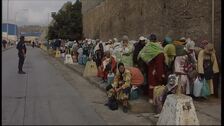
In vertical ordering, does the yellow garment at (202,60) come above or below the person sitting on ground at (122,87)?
above

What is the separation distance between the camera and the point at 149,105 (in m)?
10.9

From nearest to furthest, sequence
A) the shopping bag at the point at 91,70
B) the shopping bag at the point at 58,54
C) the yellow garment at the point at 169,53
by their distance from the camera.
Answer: the yellow garment at the point at 169,53, the shopping bag at the point at 91,70, the shopping bag at the point at 58,54

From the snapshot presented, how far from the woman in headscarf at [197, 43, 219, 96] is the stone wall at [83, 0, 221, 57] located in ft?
1.91

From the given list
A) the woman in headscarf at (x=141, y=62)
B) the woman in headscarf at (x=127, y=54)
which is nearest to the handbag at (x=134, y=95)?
the woman in headscarf at (x=141, y=62)

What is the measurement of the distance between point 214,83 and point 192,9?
3501mm

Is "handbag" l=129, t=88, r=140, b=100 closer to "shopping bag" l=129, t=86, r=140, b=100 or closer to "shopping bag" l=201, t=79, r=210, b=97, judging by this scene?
"shopping bag" l=129, t=86, r=140, b=100

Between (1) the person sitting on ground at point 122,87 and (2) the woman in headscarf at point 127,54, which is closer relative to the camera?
(1) the person sitting on ground at point 122,87

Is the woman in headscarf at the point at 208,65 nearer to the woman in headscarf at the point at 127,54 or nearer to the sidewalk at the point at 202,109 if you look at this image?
the sidewalk at the point at 202,109

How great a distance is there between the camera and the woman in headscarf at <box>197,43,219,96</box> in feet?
37.5

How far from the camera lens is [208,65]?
37.6 feet

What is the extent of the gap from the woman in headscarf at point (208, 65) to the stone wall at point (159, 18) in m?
0.58

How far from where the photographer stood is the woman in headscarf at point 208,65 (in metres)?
11.4

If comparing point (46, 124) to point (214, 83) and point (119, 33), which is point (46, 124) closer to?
point (214, 83)

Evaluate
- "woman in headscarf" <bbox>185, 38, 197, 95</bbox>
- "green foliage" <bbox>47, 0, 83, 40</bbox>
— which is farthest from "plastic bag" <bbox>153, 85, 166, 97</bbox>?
"green foliage" <bbox>47, 0, 83, 40</bbox>
